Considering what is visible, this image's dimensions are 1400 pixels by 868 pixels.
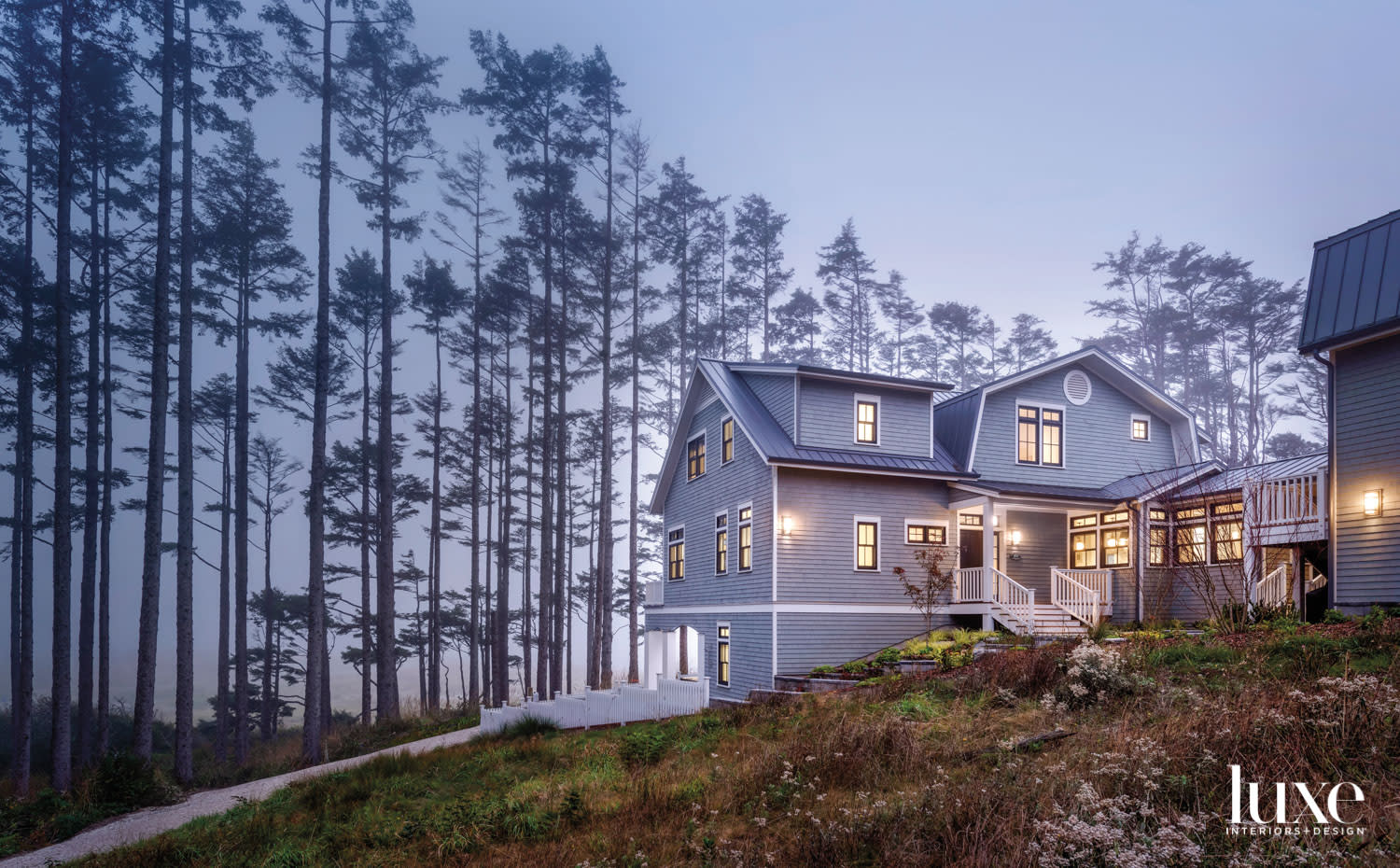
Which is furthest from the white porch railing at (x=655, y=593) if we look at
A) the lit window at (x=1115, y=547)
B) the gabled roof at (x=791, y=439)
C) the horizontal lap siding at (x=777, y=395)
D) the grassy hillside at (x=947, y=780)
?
the grassy hillside at (x=947, y=780)

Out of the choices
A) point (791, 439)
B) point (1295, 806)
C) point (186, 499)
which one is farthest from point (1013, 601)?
point (186, 499)

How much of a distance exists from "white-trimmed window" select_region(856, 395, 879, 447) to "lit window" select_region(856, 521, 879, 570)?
2.18 meters

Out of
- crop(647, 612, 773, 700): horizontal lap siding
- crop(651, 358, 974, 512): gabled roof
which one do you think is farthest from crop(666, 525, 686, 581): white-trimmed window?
crop(651, 358, 974, 512): gabled roof

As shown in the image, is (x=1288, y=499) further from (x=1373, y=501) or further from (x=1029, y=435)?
(x=1029, y=435)

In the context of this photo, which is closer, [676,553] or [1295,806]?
[1295,806]

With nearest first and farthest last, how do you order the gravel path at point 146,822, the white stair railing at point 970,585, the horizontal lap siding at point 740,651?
1. the gravel path at point 146,822
2. the horizontal lap siding at point 740,651
3. the white stair railing at point 970,585

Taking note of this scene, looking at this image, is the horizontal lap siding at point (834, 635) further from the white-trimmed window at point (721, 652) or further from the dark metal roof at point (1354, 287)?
the dark metal roof at point (1354, 287)

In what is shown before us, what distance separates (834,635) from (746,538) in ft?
10.9

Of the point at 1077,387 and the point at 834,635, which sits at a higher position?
the point at 1077,387

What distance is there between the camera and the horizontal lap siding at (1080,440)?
76.9 ft

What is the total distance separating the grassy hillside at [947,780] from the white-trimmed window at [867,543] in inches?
330

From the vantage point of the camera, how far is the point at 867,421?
2233cm

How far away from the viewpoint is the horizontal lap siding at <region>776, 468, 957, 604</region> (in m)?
20.5

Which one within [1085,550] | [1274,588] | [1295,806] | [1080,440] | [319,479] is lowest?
[1274,588]
